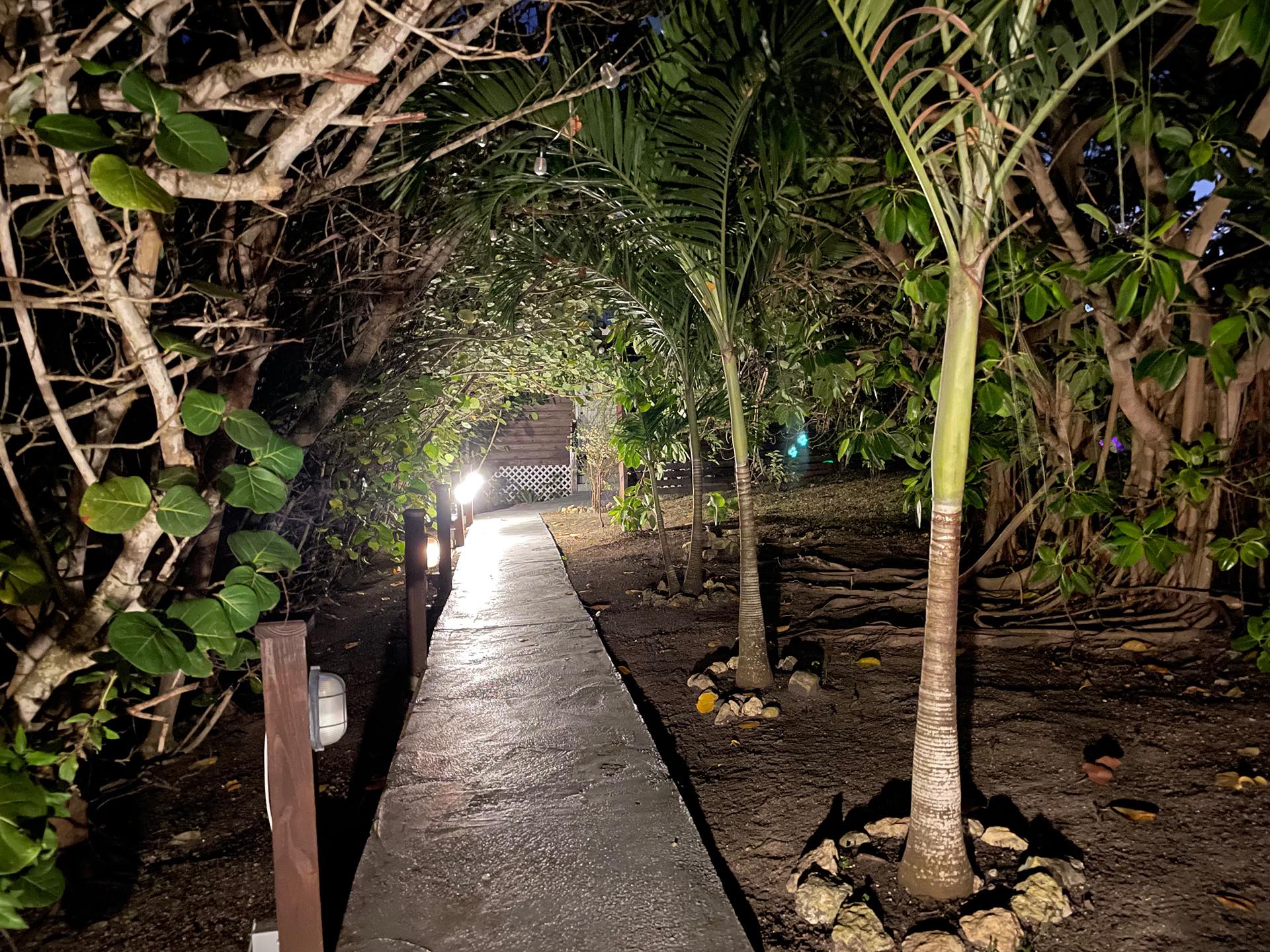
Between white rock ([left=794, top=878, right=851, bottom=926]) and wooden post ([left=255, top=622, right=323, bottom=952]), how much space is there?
133 cm

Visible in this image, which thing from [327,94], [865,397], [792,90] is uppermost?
[792,90]

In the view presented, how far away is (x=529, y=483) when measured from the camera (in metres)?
19.0

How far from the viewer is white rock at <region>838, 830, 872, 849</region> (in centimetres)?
225

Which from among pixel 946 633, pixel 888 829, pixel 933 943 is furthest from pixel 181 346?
pixel 888 829

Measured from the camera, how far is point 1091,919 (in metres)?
1.87

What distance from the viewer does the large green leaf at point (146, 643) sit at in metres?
1.79

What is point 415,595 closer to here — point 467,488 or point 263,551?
point 263,551

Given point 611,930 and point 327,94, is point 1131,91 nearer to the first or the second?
point 327,94

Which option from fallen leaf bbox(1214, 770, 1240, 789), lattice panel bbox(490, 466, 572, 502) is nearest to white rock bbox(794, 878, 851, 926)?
fallen leaf bbox(1214, 770, 1240, 789)

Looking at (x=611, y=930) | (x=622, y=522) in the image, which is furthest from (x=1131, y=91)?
(x=622, y=522)

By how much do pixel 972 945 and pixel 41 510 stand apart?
10.2 ft

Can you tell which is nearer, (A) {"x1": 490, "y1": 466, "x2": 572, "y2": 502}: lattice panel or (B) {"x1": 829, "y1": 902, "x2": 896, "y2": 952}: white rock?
(B) {"x1": 829, "y1": 902, "x2": 896, "y2": 952}: white rock

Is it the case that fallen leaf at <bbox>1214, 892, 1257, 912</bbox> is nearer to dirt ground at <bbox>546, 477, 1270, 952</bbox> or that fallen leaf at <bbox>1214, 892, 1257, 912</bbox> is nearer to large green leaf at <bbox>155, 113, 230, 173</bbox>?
dirt ground at <bbox>546, 477, 1270, 952</bbox>

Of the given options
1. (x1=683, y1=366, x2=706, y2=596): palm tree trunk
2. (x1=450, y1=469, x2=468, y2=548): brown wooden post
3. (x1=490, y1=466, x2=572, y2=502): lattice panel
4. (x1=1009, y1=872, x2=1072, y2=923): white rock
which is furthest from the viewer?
(x1=490, y1=466, x2=572, y2=502): lattice panel
